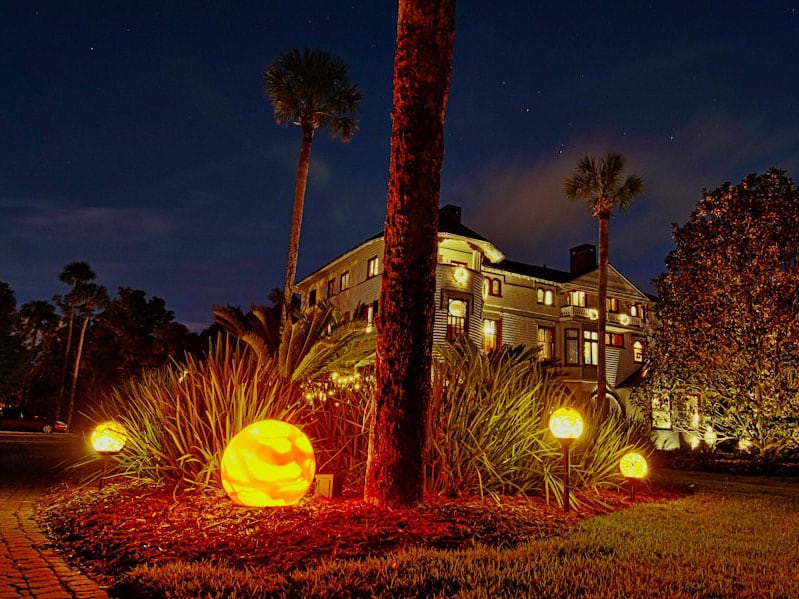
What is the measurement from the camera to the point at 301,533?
14.4 feet

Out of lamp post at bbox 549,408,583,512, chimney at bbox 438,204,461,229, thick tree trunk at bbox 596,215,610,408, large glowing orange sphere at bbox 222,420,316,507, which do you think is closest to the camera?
large glowing orange sphere at bbox 222,420,316,507

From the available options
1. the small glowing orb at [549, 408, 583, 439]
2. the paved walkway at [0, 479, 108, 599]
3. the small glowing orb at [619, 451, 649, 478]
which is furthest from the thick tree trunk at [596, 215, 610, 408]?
the paved walkway at [0, 479, 108, 599]

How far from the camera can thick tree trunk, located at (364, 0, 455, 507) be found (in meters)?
5.40

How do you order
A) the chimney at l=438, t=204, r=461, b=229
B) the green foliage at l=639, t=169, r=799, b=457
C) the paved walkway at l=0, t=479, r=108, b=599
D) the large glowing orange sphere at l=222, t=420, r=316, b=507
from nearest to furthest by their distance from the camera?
1. the paved walkway at l=0, t=479, r=108, b=599
2. the large glowing orange sphere at l=222, t=420, r=316, b=507
3. the green foliage at l=639, t=169, r=799, b=457
4. the chimney at l=438, t=204, r=461, b=229

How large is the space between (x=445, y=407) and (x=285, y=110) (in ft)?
55.2

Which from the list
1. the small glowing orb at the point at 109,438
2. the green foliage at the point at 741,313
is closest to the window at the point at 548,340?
the green foliage at the point at 741,313

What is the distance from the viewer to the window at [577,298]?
31586 millimetres

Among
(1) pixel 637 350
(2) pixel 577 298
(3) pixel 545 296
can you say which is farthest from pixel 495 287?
(1) pixel 637 350

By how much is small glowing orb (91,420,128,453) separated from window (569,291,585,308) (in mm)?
27459

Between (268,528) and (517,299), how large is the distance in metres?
26.5

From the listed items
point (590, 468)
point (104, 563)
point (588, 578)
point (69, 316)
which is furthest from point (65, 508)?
point (69, 316)

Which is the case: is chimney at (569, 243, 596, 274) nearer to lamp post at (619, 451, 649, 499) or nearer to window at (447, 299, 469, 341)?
window at (447, 299, 469, 341)

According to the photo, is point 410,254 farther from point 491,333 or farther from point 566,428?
point 491,333

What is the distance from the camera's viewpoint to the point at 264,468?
5.14 meters
